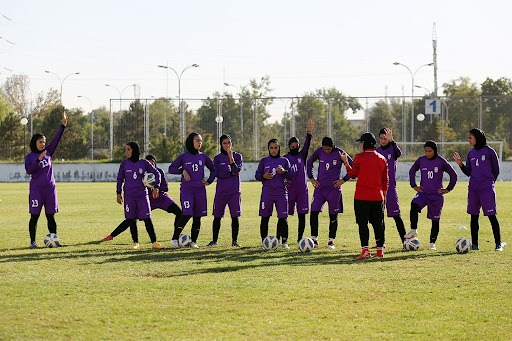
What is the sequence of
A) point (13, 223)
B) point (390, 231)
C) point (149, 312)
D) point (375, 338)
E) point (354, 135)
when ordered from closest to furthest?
point (375, 338) < point (149, 312) < point (390, 231) < point (13, 223) < point (354, 135)

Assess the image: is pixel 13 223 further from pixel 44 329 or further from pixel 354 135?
pixel 354 135

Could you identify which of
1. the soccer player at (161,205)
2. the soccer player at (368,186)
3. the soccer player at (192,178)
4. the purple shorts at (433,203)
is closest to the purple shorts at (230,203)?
the soccer player at (192,178)

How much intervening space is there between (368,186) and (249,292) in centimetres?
410

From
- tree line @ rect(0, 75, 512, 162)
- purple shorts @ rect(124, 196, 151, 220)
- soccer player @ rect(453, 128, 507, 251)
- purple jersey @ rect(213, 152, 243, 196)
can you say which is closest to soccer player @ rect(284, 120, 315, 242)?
purple jersey @ rect(213, 152, 243, 196)

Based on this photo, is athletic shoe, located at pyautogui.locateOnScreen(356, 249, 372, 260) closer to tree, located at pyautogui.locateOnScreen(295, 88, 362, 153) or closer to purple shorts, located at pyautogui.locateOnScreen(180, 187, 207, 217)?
purple shorts, located at pyautogui.locateOnScreen(180, 187, 207, 217)

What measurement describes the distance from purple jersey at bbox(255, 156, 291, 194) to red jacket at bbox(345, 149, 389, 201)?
1.91 m

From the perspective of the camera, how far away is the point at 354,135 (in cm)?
6294

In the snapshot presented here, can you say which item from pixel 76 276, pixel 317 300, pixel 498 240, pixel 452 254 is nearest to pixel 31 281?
pixel 76 276

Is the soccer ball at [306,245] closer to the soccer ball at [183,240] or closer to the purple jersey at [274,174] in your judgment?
the purple jersey at [274,174]

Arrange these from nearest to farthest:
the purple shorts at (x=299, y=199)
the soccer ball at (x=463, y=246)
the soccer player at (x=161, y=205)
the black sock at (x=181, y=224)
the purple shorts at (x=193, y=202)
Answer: the soccer ball at (x=463, y=246) < the purple shorts at (x=193, y=202) < the black sock at (x=181, y=224) < the purple shorts at (x=299, y=199) < the soccer player at (x=161, y=205)

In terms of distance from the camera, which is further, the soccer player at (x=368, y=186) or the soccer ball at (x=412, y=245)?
the soccer ball at (x=412, y=245)

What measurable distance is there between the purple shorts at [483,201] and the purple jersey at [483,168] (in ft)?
0.32

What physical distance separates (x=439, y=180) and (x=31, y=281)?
7954 millimetres

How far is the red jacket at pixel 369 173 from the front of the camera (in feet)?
47.4
